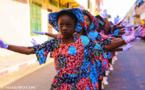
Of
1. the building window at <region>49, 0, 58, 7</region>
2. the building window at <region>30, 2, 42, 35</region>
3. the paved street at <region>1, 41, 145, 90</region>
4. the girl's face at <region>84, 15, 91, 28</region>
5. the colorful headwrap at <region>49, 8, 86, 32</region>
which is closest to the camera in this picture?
the colorful headwrap at <region>49, 8, 86, 32</region>

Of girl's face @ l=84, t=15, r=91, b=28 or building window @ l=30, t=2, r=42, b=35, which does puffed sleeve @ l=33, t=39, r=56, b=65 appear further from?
building window @ l=30, t=2, r=42, b=35

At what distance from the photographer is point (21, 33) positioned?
9039 mm

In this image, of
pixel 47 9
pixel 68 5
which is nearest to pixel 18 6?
pixel 47 9

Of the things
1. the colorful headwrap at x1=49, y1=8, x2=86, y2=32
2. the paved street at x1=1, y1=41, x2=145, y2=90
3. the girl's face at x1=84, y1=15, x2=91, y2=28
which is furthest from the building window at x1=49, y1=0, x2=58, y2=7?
the colorful headwrap at x1=49, y1=8, x2=86, y2=32

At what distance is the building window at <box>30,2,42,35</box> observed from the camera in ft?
35.1

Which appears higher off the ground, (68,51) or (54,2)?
(54,2)

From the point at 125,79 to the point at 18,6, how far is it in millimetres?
6152

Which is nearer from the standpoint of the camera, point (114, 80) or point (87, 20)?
point (87, 20)

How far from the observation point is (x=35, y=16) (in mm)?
11203

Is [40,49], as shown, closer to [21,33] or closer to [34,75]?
[34,75]

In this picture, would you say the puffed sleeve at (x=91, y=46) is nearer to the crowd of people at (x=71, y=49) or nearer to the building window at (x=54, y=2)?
the crowd of people at (x=71, y=49)

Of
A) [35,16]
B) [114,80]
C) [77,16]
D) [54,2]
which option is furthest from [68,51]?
[54,2]

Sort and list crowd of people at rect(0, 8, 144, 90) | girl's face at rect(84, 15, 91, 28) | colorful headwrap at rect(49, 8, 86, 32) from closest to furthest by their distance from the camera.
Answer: crowd of people at rect(0, 8, 144, 90) < colorful headwrap at rect(49, 8, 86, 32) < girl's face at rect(84, 15, 91, 28)

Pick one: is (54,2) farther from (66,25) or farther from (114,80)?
(66,25)
